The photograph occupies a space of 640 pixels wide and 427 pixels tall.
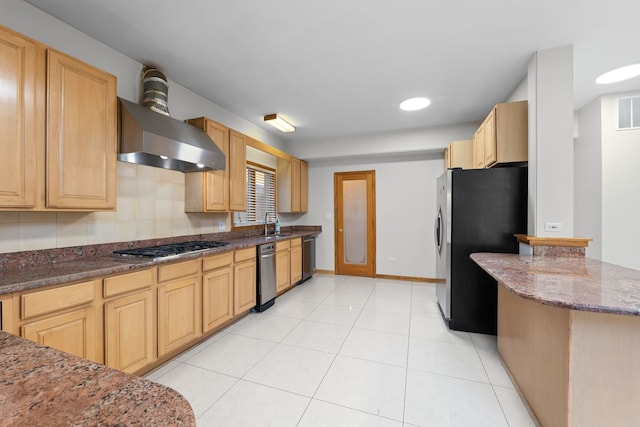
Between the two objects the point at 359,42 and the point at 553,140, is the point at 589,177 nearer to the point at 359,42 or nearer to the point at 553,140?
the point at 553,140

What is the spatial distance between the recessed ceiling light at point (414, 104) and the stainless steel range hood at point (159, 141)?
2.43 metres

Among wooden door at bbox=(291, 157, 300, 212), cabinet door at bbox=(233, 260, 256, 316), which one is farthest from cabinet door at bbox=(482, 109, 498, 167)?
wooden door at bbox=(291, 157, 300, 212)

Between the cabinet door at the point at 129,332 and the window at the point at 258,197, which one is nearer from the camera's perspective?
the cabinet door at the point at 129,332

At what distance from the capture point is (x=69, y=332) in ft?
5.18

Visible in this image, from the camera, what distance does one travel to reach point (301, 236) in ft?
14.7

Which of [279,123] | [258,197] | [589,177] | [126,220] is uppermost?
[279,123]

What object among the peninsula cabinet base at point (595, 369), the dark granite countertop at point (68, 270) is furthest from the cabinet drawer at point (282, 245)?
the peninsula cabinet base at point (595, 369)

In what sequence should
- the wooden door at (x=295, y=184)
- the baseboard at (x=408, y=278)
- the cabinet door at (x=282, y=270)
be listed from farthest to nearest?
the wooden door at (x=295, y=184)
the baseboard at (x=408, y=278)
the cabinet door at (x=282, y=270)

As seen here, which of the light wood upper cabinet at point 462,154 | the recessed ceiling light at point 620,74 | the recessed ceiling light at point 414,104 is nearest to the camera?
the recessed ceiling light at point 620,74

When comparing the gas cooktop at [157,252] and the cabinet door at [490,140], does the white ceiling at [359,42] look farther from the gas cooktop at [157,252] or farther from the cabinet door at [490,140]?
the gas cooktop at [157,252]

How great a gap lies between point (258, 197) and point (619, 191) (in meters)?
4.80

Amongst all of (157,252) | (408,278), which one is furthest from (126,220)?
(408,278)

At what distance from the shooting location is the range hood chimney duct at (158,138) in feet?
7.14

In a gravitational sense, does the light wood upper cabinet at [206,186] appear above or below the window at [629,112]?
below
